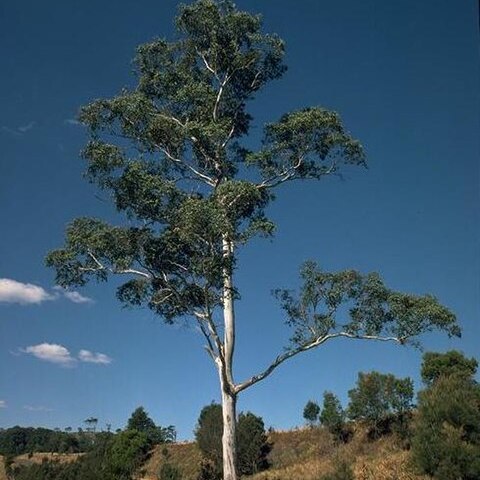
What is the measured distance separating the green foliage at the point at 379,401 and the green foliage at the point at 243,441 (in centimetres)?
787

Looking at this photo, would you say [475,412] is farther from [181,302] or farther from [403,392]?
[403,392]

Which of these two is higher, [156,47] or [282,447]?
[156,47]

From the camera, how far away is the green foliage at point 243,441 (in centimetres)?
4428

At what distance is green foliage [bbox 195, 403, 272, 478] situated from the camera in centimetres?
4428

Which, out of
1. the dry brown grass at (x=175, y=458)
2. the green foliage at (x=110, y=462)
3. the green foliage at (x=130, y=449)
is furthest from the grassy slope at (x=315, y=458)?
the green foliage at (x=110, y=462)

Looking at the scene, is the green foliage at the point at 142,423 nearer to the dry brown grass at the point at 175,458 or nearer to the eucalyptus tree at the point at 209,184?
the dry brown grass at the point at 175,458

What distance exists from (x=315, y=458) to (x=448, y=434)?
830 inches

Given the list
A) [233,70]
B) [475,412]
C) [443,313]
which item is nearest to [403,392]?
[475,412]

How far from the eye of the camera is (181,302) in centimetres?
1892

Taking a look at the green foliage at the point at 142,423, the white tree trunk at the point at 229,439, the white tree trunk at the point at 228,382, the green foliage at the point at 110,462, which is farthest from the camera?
the green foliage at the point at 142,423

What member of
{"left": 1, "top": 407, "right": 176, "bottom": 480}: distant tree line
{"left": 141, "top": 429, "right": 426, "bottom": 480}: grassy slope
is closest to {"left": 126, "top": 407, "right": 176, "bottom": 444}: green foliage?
{"left": 1, "top": 407, "right": 176, "bottom": 480}: distant tree line

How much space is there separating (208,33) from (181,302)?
9.56 metres

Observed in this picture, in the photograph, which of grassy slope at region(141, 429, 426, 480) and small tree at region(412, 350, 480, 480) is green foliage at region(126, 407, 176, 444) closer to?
grassy slope at region(141, 429, 426, 480)

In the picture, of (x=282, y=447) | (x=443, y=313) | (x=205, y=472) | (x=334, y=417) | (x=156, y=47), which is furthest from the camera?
(x=282, y=447)
